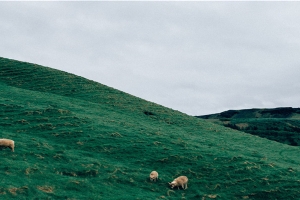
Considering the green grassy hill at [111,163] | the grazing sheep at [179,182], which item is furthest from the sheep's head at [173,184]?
the green grassy hill at [111,163]

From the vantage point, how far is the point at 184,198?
658 inches

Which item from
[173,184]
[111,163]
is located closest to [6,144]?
[111,163]

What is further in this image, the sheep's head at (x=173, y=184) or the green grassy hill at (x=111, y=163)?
the sheep's head at (x=173, y=184)

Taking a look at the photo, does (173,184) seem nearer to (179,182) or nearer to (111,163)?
(179,182)

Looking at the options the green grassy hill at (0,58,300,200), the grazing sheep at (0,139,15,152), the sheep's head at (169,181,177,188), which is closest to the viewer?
the green grassy hill at (0,58,300,200)

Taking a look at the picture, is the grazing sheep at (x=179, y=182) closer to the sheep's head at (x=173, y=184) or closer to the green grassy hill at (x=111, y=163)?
the sheep's head at (x=173, y=184)

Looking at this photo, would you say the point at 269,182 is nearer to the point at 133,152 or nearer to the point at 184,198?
the point at 184,198

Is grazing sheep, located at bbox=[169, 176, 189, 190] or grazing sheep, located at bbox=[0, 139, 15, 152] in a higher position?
grazing sheep, located at bbox=[0, 139, 15, 152]

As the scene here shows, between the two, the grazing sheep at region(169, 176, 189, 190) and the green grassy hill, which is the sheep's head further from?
the green grassy hill

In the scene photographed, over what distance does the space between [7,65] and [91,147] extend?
1774 inches

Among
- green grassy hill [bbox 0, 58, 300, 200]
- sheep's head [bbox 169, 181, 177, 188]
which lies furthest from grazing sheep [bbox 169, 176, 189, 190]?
green grassy hill [bbox 0, 58, 300, 200]

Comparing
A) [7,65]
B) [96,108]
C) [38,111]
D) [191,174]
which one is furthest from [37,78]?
[191,174]

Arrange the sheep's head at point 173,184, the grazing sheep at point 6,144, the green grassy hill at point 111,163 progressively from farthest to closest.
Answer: the grazing sheep at point 6,144 < the sheep's head at point 173,184 < the green grassy hill at point 111,163

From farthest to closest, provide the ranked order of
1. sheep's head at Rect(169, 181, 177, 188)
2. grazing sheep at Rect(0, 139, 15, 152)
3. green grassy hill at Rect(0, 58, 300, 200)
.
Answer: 1. grazing sheep at Rect(0, 139, 15, 152)
2. sheep's head at Rect(169, 181, 177, 188)
3. green grassy hill at Rect(0, 58, 300, 200)
